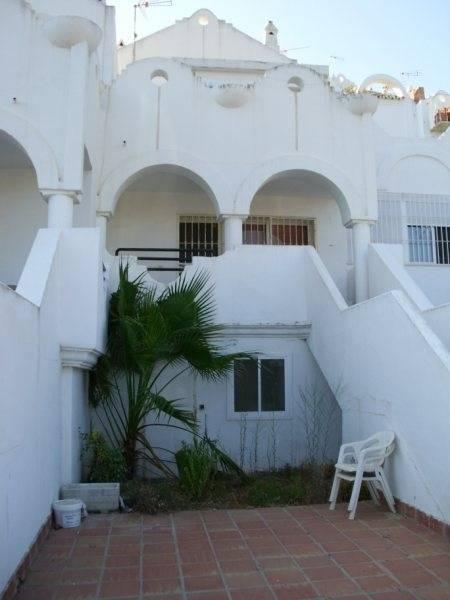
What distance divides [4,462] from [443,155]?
12.1m

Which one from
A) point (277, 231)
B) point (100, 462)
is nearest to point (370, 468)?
point (100, 462)

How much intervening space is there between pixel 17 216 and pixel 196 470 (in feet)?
22.0

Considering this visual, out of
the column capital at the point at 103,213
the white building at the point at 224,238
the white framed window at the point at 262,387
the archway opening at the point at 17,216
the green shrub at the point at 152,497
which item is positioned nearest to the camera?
the white building at the point at 224,238

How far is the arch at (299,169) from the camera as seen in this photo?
10367mm

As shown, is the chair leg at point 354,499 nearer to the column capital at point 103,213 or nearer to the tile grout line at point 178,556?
the tile grout line at point 178,556

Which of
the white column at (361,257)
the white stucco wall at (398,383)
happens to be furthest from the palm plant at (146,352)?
the white column at (361,257)

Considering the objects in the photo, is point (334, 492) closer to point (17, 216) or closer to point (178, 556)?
point (178, 556)

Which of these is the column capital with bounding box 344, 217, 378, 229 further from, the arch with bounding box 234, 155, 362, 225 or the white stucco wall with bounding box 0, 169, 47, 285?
the white stucco wall with bounding box 0, 169, 47, 285

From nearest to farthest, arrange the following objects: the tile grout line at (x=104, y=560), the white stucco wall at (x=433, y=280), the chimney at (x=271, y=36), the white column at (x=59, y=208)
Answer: the tile grout line at (x=104, y=560) < the white column at (x=59, y=208) < the white stucco wall at (x=433, y=280) < the chimney at (x=271, y=36)

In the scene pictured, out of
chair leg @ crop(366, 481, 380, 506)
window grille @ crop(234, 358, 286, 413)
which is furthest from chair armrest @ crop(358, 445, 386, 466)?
window grille @ crop(234, 358, 286, 413)

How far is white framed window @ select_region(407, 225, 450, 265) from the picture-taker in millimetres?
12273

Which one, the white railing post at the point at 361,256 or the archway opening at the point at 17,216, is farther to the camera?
the archway opening at the point at 17,216

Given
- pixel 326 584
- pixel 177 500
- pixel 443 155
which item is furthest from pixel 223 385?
pixel 443 155

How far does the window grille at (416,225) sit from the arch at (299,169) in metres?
1.51
